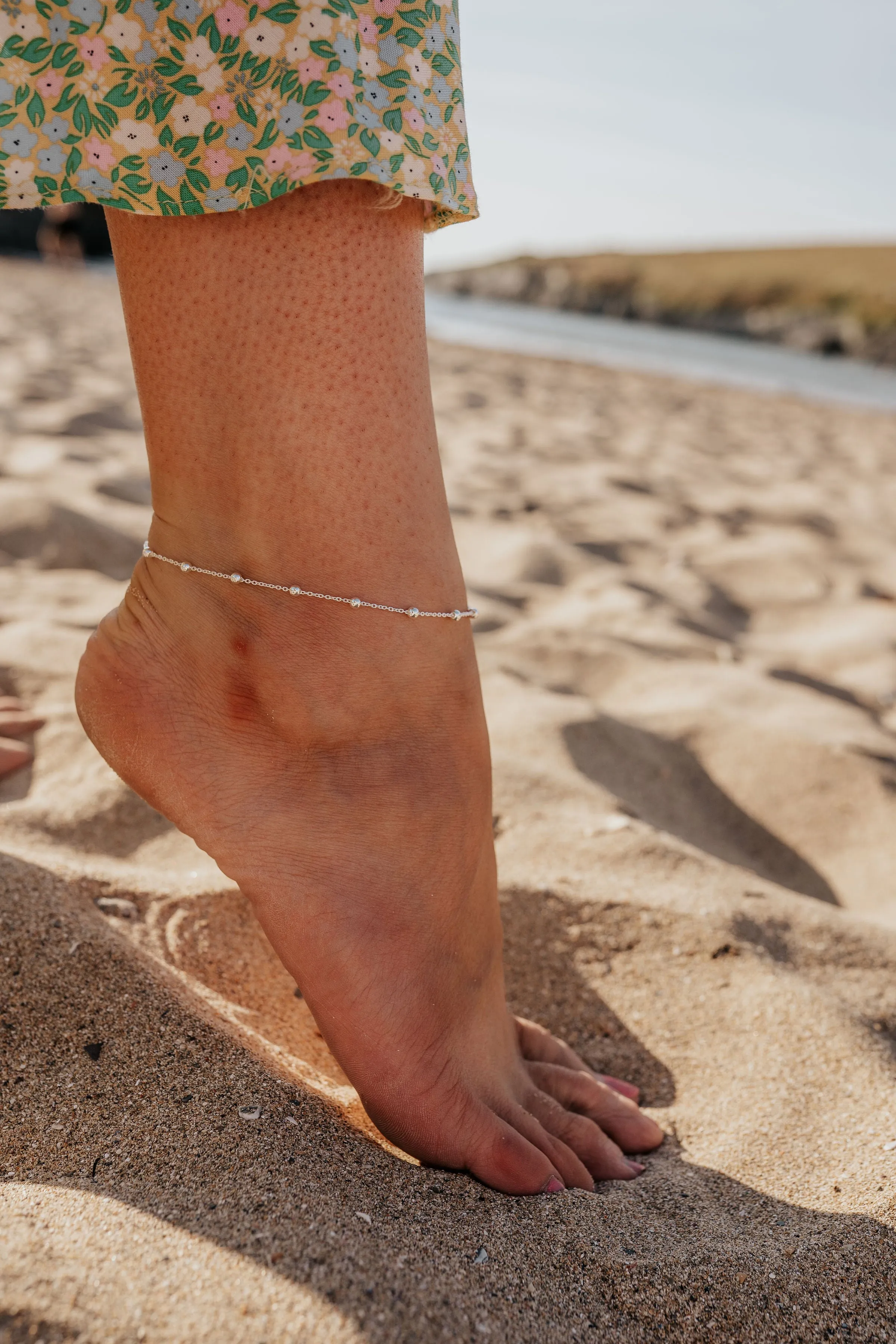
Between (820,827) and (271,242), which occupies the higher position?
(271,242)

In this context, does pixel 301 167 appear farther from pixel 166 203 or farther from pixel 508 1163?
pixel 508 1163

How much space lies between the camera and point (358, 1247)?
2.22ft

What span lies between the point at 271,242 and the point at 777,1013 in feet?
2.96

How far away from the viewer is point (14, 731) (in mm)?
1402

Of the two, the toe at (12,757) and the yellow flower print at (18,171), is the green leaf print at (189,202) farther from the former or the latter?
the toe at (12,757)

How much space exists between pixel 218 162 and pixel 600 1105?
2.96ft

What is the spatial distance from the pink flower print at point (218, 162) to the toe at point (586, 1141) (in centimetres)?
86

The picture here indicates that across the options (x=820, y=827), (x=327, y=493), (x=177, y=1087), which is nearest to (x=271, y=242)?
(x=327, y=493)

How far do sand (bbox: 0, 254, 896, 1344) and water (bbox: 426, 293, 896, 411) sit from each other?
8.19m

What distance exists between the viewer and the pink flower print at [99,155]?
76 centimetres

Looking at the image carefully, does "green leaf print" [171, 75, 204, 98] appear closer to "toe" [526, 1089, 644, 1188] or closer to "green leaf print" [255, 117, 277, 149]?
"green leaf print" [255, 117, 277, 149]

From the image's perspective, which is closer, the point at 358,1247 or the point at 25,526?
the point at 358,1247

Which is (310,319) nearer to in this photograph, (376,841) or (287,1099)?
(376,841)

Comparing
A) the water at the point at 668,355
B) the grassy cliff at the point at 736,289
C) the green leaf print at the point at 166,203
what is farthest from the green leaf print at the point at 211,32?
the grassy cliff at the point at 736,289
